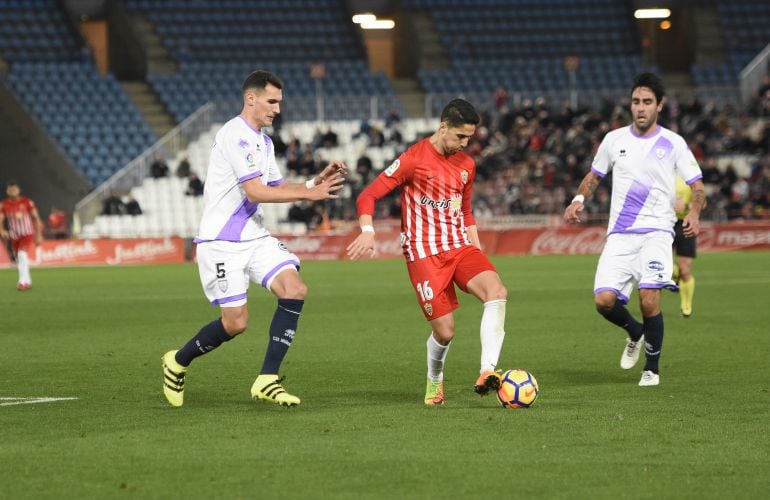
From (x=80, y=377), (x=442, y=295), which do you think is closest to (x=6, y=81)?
(x=80, y=377)

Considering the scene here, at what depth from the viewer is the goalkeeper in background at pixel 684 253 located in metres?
16.5

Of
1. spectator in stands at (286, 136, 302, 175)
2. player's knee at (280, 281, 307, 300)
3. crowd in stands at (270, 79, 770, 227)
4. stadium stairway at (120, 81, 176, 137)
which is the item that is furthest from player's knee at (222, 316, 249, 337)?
stadium stairway at (120, 81, 176, 137)

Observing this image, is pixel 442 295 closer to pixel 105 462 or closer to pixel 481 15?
pixel 105 462

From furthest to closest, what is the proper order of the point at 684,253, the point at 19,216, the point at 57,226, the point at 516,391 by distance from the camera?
the point at 57,226
the point at 19,216
the point at 684,253
the point at 516,391

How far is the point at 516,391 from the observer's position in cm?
846

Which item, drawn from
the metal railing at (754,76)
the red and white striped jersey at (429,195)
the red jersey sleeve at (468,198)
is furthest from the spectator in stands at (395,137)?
the red and white striped jersey at (429,195)

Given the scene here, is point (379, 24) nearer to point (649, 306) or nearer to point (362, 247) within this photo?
point (649, 306)

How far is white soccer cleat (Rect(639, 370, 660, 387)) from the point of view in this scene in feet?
→ 32.5

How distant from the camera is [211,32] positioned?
46.6m

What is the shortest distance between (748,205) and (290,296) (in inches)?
1138

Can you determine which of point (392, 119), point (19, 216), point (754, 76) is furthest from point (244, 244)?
point (754, 76)

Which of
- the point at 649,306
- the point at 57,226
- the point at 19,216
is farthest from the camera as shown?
the point at 57,226

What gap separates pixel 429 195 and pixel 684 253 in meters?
8.74

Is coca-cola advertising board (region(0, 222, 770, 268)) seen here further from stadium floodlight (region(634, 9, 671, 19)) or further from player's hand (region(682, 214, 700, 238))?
player's hand (region(682, 214, 700, 238))
